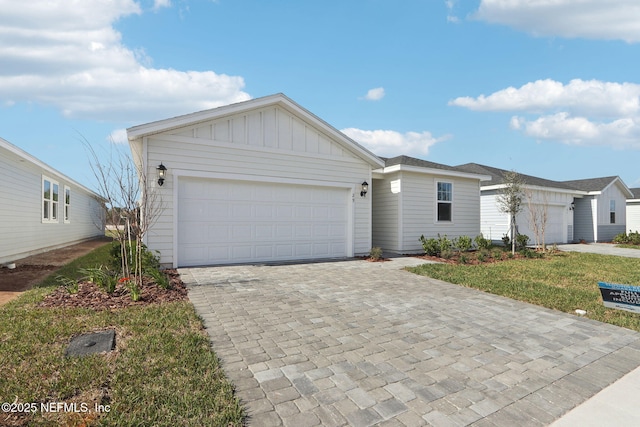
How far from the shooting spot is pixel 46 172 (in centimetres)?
1289

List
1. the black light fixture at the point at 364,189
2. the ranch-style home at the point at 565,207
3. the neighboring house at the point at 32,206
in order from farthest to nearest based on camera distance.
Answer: the ranch-style home at the point at 565,207
the black light fixture at the point at 364,189
the neighboring house at the point at 32,206

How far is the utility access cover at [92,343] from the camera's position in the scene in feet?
10.9

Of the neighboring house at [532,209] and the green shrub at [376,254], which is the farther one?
the neighboring house at [532,209]

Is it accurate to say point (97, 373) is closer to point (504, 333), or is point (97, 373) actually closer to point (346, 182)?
point (504, 333)

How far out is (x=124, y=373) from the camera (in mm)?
2836

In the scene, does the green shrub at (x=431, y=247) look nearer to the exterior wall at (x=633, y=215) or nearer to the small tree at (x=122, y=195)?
the small tree at (x=122, y=195)

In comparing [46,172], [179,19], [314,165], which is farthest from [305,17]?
[46,172]

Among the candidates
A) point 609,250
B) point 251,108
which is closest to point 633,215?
point 609,250

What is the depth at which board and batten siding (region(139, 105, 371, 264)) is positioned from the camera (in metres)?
8.21

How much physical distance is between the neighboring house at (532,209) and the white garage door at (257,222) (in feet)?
28.7

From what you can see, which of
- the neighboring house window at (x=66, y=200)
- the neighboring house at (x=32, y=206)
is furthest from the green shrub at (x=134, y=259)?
the neighboring house window at (x=66, y=200)

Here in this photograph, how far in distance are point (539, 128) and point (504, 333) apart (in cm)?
2484

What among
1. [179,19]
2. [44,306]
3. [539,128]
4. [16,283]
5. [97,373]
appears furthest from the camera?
[539,128]

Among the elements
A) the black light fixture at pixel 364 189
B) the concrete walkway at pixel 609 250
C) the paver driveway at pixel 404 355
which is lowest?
the concrete walkway at pixel 609 250
